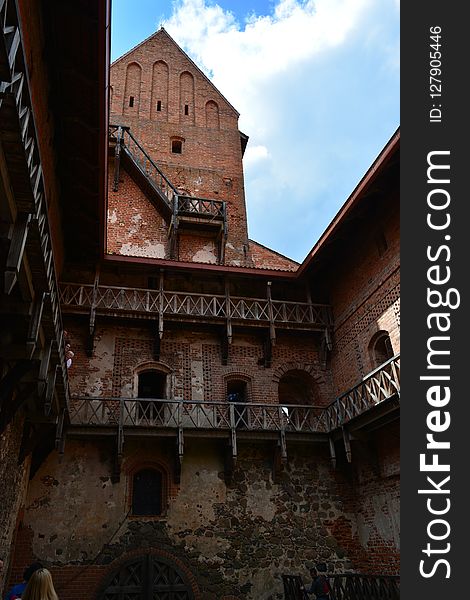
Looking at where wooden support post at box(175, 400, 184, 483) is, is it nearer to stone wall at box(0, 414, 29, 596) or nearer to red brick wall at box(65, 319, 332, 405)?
red brick wall at box(65, 319, 332, 405)

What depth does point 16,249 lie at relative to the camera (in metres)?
5.44

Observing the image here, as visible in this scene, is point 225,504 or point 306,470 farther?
point 306,470

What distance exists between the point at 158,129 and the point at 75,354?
11.9 metres

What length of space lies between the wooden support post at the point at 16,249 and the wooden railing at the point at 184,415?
7.28 m

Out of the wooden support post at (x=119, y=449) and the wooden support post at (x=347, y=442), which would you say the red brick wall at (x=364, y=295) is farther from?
the wooden support post at (x=119, y=449)

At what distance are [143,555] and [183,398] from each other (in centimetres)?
388

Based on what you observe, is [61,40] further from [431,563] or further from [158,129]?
[158,129]

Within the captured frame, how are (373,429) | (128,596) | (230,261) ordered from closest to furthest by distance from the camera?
(128,596), (373,429), (230,261)

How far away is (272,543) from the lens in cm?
1239

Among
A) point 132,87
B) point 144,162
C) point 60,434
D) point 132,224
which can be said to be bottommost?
point 60,434

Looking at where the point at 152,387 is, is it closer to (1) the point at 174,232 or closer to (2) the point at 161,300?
(2) the point at 161,300

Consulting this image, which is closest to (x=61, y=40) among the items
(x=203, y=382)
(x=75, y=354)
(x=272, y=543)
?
(x=75, y=354)

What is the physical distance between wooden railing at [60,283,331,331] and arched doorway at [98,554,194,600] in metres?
6.04

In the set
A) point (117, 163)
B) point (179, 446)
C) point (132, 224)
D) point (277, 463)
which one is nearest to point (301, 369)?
point (277, 463)
